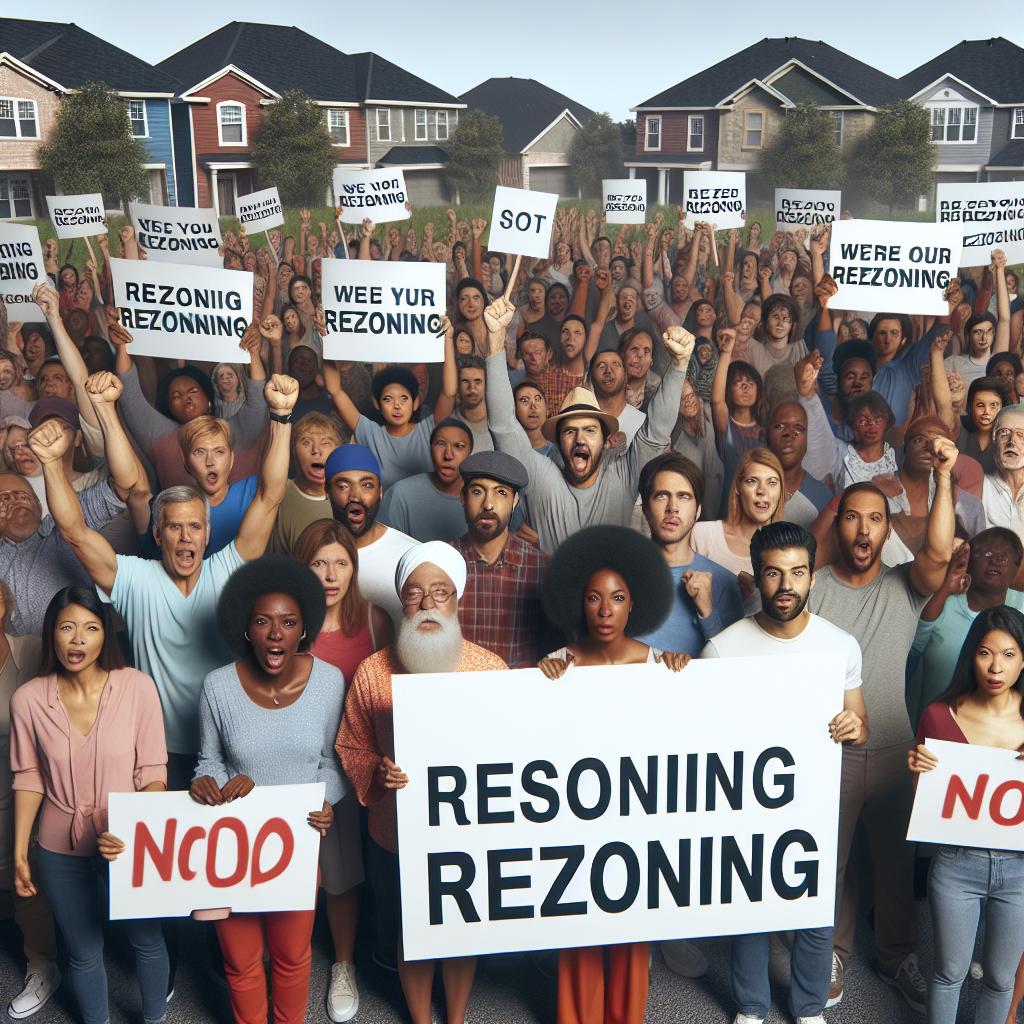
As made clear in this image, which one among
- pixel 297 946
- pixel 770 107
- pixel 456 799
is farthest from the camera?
pixel 770 107

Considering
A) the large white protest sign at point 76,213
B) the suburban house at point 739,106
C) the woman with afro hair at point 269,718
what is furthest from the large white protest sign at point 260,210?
the suburban house at point 739,106

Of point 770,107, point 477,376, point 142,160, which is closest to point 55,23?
point 142,160

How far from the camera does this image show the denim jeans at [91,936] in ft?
13.0

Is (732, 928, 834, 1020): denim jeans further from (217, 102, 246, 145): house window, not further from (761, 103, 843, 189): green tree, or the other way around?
(761, 103, 843, 189): green tree

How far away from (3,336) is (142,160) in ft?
64.4

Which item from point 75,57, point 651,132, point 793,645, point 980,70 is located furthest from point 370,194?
point 980,70

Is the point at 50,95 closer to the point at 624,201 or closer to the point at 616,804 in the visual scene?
the point at 624,201

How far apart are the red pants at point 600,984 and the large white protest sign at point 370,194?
854 cm

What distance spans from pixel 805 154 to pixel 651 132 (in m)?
5.13

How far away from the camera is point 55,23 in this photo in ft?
101

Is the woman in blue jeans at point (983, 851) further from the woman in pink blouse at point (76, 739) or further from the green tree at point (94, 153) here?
the green tree at point (94, 153)

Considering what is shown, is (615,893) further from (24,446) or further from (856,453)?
(24,446)

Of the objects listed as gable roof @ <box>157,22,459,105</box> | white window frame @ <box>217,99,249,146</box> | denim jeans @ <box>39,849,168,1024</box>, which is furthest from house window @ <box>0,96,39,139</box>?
denim jeans @ <box>39,849,168,1024</box>

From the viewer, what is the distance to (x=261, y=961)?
4016 millimetres
